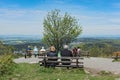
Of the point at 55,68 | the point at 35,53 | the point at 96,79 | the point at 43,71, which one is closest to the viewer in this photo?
the point at 96,79

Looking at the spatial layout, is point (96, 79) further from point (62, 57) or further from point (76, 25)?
point (76, 25)

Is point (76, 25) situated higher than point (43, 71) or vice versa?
point (76, 25)

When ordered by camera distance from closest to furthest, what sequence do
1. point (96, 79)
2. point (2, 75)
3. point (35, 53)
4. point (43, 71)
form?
point (96, 79) < point (2, 75) < point (43, 71) < point (35, 53)

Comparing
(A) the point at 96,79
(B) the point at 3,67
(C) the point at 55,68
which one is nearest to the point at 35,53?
(C) the point at 55,68

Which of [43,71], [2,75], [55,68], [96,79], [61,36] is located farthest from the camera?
[61,36]

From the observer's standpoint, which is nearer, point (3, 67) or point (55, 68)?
point (3, 67)

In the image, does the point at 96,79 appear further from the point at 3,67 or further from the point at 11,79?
the point at 3,67

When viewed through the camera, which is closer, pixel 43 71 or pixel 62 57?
pixel 43 71

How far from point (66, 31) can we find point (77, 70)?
4237 cm

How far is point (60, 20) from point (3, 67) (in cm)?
4601

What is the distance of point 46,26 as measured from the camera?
63.5 meters

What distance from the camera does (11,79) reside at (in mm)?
16719

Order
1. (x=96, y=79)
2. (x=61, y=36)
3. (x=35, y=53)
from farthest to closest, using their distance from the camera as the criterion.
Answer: (x=61, y=36)
(x=35, y=53)
(x=96, y=79)

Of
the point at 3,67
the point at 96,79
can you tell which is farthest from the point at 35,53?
the point at 96,79
